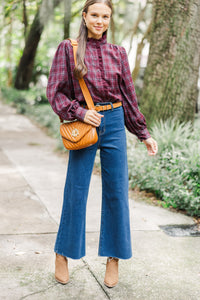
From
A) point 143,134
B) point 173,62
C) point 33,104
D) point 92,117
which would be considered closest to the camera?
point 92,117

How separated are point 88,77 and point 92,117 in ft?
0.84

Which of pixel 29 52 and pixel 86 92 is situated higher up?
pixel 86 92

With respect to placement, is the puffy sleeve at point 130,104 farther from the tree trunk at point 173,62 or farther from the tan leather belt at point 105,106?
the tree trunk at point 173,62

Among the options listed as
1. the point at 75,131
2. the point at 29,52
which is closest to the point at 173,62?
the point at 75,131

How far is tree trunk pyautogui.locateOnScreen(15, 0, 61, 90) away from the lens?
10484 millimetres

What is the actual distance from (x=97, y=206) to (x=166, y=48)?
2.55 m

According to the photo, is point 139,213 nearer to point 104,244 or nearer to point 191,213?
point 191,213

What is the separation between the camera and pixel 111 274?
2.57m

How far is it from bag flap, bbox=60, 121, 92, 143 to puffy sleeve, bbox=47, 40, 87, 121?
0.16 ft

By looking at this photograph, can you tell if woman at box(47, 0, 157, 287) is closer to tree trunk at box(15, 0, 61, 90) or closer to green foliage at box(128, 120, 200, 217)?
green foliage at box(128, 120, 200, 217)

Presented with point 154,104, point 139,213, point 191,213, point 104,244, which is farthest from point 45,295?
point 154,104

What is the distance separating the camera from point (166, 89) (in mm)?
5484

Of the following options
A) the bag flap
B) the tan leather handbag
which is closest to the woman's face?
the tan leather handbag

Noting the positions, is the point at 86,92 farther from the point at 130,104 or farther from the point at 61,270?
the point at 61,270
